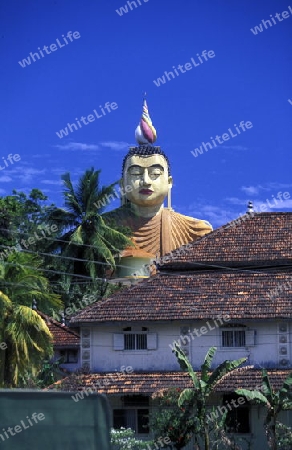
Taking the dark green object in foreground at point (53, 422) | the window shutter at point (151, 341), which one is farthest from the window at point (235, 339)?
the dark green object in foreground at point (53, 422)

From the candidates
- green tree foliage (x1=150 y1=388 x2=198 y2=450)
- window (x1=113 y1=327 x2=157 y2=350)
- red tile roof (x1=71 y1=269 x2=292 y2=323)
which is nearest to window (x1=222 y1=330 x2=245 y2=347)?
red tile roof (x1=71 y1=269 x2=292 y2=323)

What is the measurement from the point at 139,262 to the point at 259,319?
70.3 ft

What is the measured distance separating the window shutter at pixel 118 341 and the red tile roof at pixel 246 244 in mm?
3170

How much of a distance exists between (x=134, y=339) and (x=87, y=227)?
1425 centimetres

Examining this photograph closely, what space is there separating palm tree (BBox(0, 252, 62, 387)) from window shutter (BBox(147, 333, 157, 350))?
3235 mm

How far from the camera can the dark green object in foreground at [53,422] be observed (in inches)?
300

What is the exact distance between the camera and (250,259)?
1224 inches

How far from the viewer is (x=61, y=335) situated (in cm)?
3944

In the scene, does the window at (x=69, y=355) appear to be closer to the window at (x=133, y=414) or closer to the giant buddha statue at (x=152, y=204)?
the window at (x=133, y=414)

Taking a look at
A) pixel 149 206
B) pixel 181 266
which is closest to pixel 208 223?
pixel 149 206

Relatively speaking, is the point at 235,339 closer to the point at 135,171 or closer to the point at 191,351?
the point at 191,351

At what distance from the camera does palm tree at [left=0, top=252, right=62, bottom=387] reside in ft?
87.4

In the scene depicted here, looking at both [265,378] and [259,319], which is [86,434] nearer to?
[265,378]

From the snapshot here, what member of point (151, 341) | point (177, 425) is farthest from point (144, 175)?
point (177, 425)
